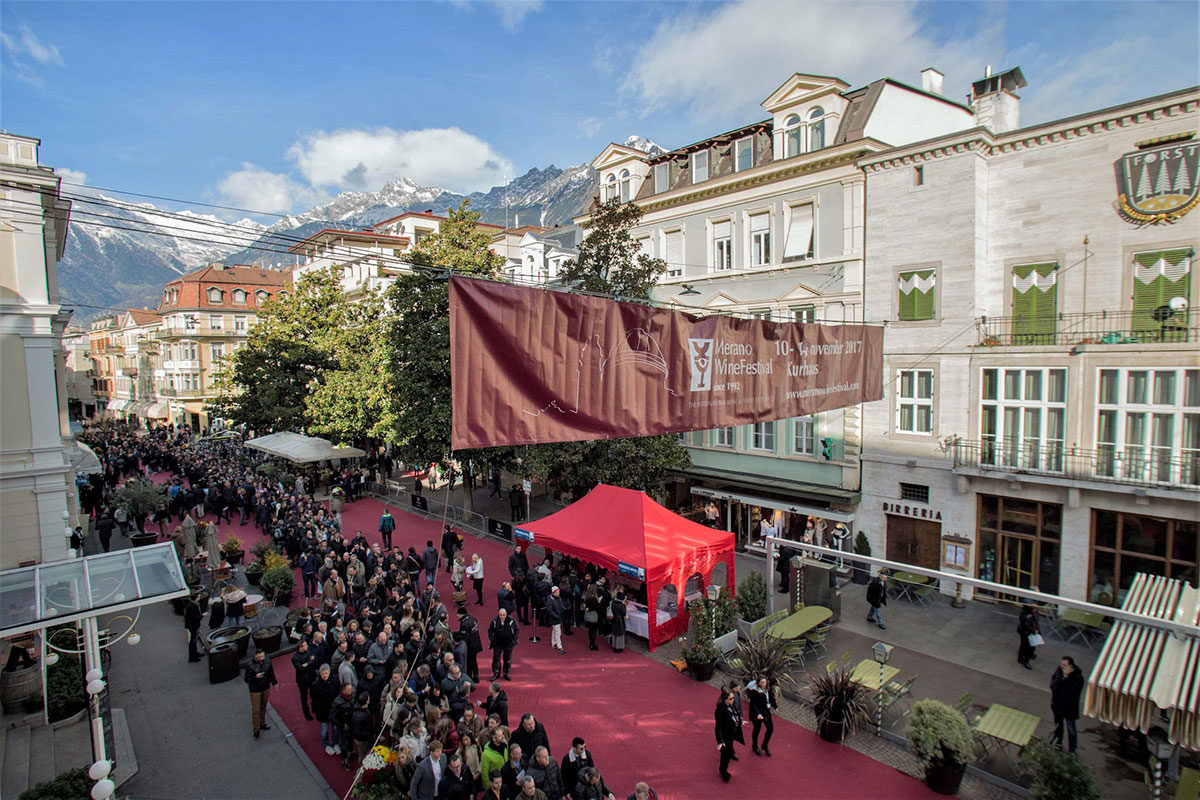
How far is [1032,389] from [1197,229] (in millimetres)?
4971

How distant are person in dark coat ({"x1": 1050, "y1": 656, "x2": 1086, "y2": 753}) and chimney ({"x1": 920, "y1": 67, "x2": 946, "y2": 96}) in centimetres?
1968

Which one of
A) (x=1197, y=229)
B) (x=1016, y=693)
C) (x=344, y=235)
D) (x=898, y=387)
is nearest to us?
(x=1016, y=693)

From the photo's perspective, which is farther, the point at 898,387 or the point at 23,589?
the point at 898,387

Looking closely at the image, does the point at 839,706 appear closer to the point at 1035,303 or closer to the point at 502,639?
the point at 502,639

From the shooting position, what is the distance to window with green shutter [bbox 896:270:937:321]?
60.3ft

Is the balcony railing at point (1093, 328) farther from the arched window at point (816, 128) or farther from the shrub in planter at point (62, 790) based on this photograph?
the shrub in planter at point (62, 790)

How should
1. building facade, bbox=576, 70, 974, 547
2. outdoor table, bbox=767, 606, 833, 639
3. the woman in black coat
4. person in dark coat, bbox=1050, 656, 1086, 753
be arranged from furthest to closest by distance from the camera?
building facade, bbox=576, 70, 974, 547, outdoor table, bbox=767, 606, 833, 639, person in dark coat, bbox=1050, 656, 1086, 753, the woman in black coat

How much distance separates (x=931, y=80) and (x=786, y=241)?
26.0 feet

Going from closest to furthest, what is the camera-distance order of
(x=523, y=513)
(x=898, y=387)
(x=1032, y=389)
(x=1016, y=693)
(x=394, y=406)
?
(x=1016, y=693) < (x=1032, y=389) < (x=898, y=387) < (x=394, y=406) < (x=523, y=513)

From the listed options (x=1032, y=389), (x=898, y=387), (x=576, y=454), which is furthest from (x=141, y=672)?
(x=1032, y=389)

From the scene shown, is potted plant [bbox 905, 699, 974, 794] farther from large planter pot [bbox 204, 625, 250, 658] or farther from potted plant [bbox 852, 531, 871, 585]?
large planter pot [bbox 204, 625, 250, 658]

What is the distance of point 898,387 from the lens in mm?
19141

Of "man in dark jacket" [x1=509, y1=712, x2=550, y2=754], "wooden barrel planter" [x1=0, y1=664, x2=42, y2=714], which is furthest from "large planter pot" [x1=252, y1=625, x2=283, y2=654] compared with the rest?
"man in dark jacket" [x1=509, y1=712, x2=550, y2=754]

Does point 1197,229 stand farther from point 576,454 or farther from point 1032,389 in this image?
point 576,454
